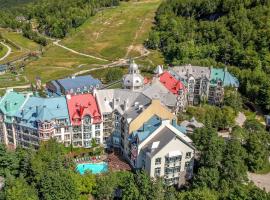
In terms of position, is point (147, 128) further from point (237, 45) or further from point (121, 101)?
point (237, 45)

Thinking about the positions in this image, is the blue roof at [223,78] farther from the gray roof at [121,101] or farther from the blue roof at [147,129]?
the blue roof at [147,129]

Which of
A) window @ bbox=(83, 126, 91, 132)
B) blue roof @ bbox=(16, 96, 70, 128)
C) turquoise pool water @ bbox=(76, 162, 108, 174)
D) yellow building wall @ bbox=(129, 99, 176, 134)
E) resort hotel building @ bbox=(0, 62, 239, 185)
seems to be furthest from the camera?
window @ bbox=(83, 126, 91, 132)

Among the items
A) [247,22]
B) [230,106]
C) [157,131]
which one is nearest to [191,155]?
[157,131]

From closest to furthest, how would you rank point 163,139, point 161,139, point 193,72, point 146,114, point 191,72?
point 163,139 < point 161,139 < point 146,114 < point 191,72 < point 193,72

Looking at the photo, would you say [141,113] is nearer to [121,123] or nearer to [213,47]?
[121,123]

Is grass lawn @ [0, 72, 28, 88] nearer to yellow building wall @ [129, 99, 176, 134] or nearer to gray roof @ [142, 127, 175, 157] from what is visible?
yellow building wall @ [129, 99, 176, 134]

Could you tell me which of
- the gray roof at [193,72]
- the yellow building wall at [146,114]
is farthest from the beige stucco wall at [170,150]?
the gray roof at [193,72]

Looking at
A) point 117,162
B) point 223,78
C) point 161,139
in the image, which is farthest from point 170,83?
point 161,139

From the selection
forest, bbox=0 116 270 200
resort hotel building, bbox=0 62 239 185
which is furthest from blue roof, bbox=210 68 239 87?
forest, bbox=0 116 270 200
